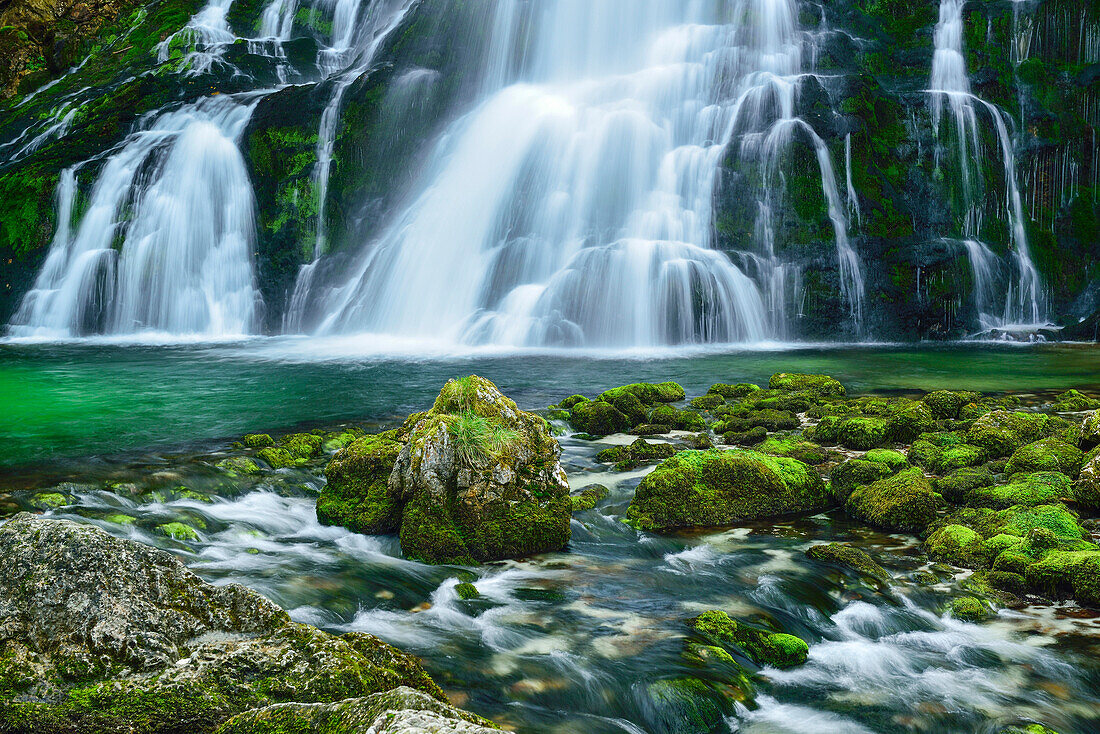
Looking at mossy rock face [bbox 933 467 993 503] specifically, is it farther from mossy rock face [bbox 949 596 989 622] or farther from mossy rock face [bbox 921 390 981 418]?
mossy rock face [bbox 921 390 981 418]

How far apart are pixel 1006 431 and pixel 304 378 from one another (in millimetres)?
12024

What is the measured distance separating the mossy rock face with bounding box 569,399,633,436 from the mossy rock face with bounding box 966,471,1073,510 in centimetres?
445

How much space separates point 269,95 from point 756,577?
2658cm

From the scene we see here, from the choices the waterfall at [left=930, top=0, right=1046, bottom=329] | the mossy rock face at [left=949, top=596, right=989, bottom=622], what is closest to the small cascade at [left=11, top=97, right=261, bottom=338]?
the waterfall at [left=930, top=0, right=1046, bottom=329]

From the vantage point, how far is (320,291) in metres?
24.9

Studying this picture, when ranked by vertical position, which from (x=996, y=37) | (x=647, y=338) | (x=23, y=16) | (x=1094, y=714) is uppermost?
(x=23, y=16)

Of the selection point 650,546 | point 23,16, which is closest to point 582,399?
point 650,546

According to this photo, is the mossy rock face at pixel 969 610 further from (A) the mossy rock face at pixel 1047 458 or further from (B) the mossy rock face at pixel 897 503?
(A) the mossy rock face at pixel 1047 458

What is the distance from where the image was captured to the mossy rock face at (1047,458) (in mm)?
7145

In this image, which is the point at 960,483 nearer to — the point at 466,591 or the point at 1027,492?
the point at 1027,492

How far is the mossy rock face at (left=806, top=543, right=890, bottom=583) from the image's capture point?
18.5 ft

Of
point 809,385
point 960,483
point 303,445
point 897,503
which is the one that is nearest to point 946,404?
point 809,385

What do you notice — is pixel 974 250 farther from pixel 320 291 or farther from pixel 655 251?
pixel 320 291

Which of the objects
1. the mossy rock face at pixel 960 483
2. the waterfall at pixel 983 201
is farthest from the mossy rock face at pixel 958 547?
the waterfall at pixel 983 201
